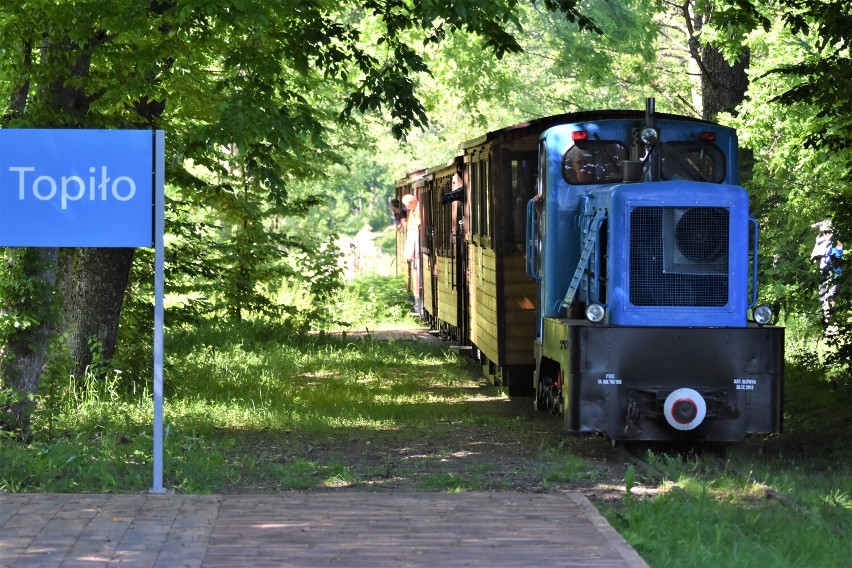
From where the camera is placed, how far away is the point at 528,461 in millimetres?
10336

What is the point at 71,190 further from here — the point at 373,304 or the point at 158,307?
the point at 373,304

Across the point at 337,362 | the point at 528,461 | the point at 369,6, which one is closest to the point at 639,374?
the point at 528,461

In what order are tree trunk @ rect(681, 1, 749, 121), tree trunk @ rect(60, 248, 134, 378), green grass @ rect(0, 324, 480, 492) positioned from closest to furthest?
green grass @ rect(0, 324, 480, 492) → tree trunk @ rect(60, 248, 134, 378) → tree trunk @ rect(681, 1, 749, 121)

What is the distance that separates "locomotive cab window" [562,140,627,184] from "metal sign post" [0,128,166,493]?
441cm

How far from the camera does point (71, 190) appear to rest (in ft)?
28.1

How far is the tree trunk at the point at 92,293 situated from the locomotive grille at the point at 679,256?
23.1ft

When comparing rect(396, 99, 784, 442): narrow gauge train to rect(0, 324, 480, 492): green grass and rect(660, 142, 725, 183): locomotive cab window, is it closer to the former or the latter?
rect(660, 142, 725, 183): locomotive cab window

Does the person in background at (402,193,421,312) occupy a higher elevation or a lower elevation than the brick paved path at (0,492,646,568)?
higher

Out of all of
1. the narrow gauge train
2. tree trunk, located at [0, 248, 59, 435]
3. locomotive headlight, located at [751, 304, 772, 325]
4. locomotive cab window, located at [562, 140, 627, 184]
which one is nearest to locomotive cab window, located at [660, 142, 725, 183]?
the narrow gauge train

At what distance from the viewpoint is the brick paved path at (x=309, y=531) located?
262 inches

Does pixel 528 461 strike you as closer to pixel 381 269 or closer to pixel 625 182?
pixel 625 182

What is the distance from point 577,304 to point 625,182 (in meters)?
1.18

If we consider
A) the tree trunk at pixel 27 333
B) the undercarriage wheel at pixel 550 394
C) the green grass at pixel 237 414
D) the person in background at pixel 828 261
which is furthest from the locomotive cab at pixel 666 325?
the tree trunk at pixel 27 333

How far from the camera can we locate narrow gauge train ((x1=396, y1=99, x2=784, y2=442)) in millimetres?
10211
